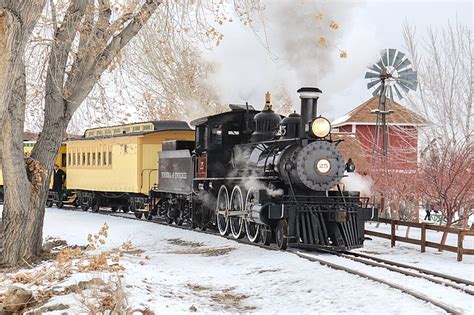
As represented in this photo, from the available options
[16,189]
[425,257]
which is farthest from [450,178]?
[16,189]

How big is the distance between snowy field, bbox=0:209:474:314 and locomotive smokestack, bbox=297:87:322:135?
263 cm

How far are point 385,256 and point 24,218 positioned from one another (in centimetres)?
687

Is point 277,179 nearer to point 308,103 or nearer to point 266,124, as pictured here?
point 308,103

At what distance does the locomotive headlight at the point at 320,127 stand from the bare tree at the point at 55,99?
3690mm

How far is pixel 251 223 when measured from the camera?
533 inches

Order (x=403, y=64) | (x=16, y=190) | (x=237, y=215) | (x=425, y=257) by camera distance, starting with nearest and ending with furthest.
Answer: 1. (x=16, y=190)
2. (x=425, y=257)
3. (x=237, y=215)
4. (x=403, y=64)

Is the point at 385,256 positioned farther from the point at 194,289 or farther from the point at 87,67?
the point at 87,67

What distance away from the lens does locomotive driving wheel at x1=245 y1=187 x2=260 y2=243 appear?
12731mm

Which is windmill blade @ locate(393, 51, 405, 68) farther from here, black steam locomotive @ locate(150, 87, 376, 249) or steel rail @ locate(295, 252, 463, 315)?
steel rail @ locate(295, 252, 463, 315)

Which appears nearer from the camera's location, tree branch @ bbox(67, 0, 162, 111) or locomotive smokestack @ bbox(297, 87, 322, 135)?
tree branch @ bbox(67, 0, 162, 111)

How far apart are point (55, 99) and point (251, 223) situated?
15.9 feet

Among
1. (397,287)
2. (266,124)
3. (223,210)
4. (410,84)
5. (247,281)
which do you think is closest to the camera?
(397,287)

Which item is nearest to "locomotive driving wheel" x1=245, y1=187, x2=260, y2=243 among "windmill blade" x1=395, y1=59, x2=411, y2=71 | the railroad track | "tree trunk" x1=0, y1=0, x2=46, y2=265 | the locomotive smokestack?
the railroad track

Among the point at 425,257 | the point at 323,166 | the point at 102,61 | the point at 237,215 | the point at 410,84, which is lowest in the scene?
the point at 425,257
